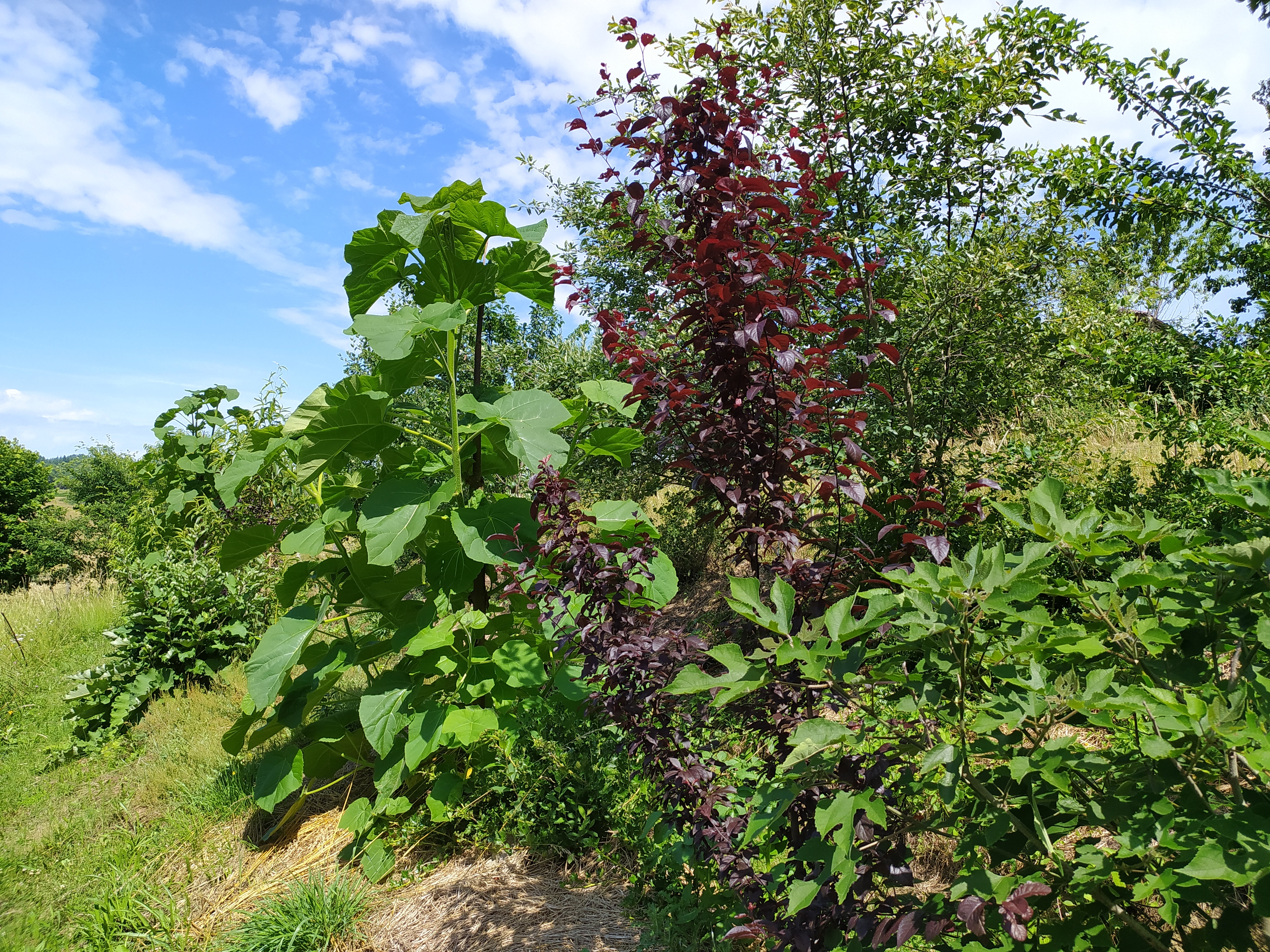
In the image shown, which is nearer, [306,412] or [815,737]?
[815,737]

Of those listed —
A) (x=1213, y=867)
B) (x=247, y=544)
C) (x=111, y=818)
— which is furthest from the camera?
(x=111, y=818)

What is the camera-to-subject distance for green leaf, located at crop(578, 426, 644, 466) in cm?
310

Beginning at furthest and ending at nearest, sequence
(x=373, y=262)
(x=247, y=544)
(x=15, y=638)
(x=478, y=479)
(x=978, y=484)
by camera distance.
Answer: (x=15, y=638) < (x=247, y=544) < (x=478, y=479) < (x=373, y=262) < (x=978, y=484)

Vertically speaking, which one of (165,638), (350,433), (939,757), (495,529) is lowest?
(165,638)

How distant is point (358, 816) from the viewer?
306 centimetres

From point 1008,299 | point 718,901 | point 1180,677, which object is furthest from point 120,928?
point 1008,299

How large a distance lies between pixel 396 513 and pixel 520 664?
0.84 metres

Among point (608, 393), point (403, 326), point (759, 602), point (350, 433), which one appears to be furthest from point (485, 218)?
point (759, 602)

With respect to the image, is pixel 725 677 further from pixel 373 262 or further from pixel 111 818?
pixel 111 818

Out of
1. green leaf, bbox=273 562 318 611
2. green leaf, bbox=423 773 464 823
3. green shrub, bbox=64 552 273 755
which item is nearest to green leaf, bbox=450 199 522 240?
green leaf, bbox=273 562 318 611

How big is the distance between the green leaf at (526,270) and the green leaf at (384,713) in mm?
1897

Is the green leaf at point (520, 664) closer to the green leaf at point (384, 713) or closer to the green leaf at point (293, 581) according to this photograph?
the green leaf at point (384, 713)

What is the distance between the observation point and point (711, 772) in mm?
2020

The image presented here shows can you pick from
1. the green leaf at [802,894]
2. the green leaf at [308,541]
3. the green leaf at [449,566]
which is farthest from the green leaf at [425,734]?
the green leaf at [802,894]
